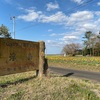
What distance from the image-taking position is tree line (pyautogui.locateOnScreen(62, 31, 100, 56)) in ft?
195

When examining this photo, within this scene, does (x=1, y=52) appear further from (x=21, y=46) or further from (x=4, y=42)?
(x=21, y=46)

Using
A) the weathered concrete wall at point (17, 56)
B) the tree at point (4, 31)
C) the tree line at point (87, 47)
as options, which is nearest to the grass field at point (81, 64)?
the weathered concrete wall at point (17, 56)

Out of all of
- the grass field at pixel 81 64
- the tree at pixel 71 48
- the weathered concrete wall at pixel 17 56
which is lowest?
the grass field at pixel 81 64

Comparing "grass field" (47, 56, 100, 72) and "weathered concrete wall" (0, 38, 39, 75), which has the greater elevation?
"weathered concrete wall" (0, 38, 39, 75)

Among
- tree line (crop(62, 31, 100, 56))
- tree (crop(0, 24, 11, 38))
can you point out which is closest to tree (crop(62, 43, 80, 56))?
tree line (crop(62, 31, 100, 56))

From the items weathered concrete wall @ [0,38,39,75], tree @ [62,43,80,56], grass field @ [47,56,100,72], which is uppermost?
tree @ [62,43,80,56]

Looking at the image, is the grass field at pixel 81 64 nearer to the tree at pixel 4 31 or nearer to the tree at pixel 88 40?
the tree at pixel 4 31

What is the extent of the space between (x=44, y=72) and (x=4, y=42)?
2804 millimetres

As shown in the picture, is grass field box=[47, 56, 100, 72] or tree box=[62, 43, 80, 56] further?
tree box=[62, 43, 80, 56]

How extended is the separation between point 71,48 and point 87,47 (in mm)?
6888

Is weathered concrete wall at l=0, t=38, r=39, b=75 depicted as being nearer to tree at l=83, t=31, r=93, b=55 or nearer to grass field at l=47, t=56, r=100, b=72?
grass field at l=47, t=56, r=100, b=72

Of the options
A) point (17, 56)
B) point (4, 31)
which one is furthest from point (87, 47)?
point (17, 56)

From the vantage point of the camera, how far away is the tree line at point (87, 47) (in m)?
59.3

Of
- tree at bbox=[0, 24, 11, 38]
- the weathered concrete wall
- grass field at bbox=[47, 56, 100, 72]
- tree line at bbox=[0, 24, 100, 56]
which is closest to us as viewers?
the weathered concrete wall
